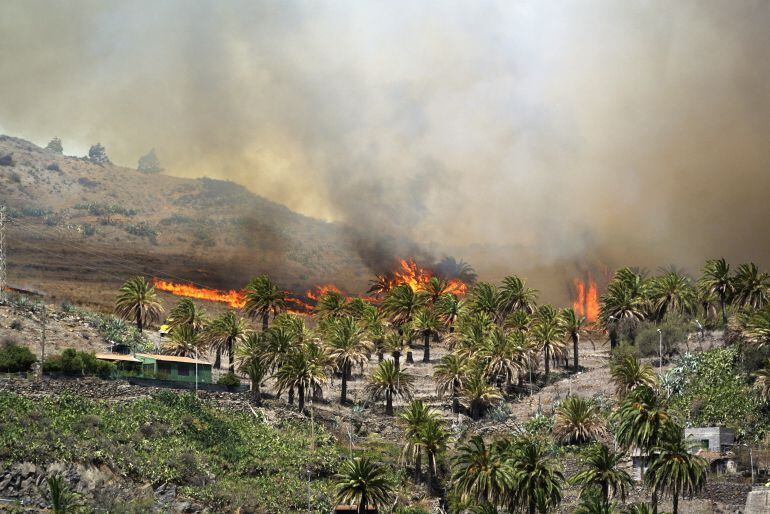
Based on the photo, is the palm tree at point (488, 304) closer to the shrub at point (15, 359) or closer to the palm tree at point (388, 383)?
the palm tree at point (388, 383)

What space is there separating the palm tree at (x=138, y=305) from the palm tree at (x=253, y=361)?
66.5ft

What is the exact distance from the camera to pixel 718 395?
11694 cm

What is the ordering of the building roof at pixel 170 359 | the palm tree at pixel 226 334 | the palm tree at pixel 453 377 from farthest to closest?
the palm tree at pixel 226 334, the palm tree at pixel 453 377, the building roof at pixel 170 359

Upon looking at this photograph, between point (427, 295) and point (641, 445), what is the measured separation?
7206cm

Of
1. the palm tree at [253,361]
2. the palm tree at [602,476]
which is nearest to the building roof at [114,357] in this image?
the palm tree at [253,361]

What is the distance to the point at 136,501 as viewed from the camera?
297 ft

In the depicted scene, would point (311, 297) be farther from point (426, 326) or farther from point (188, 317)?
point (188, 317)

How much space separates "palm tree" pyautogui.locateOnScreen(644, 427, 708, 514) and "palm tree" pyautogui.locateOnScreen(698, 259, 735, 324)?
173ft

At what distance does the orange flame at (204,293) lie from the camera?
630 feet

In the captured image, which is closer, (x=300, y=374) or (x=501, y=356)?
(x=300, y=374)

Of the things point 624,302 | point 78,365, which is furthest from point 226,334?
point 624,302

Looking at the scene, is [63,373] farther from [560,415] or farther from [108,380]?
[560,415]

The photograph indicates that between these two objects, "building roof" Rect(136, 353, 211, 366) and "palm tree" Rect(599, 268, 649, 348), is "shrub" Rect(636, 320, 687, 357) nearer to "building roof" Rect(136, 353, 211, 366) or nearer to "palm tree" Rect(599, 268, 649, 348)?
"palm tree" Rect(599, 268, 649, 348)

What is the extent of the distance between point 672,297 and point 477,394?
3523 centimetres
